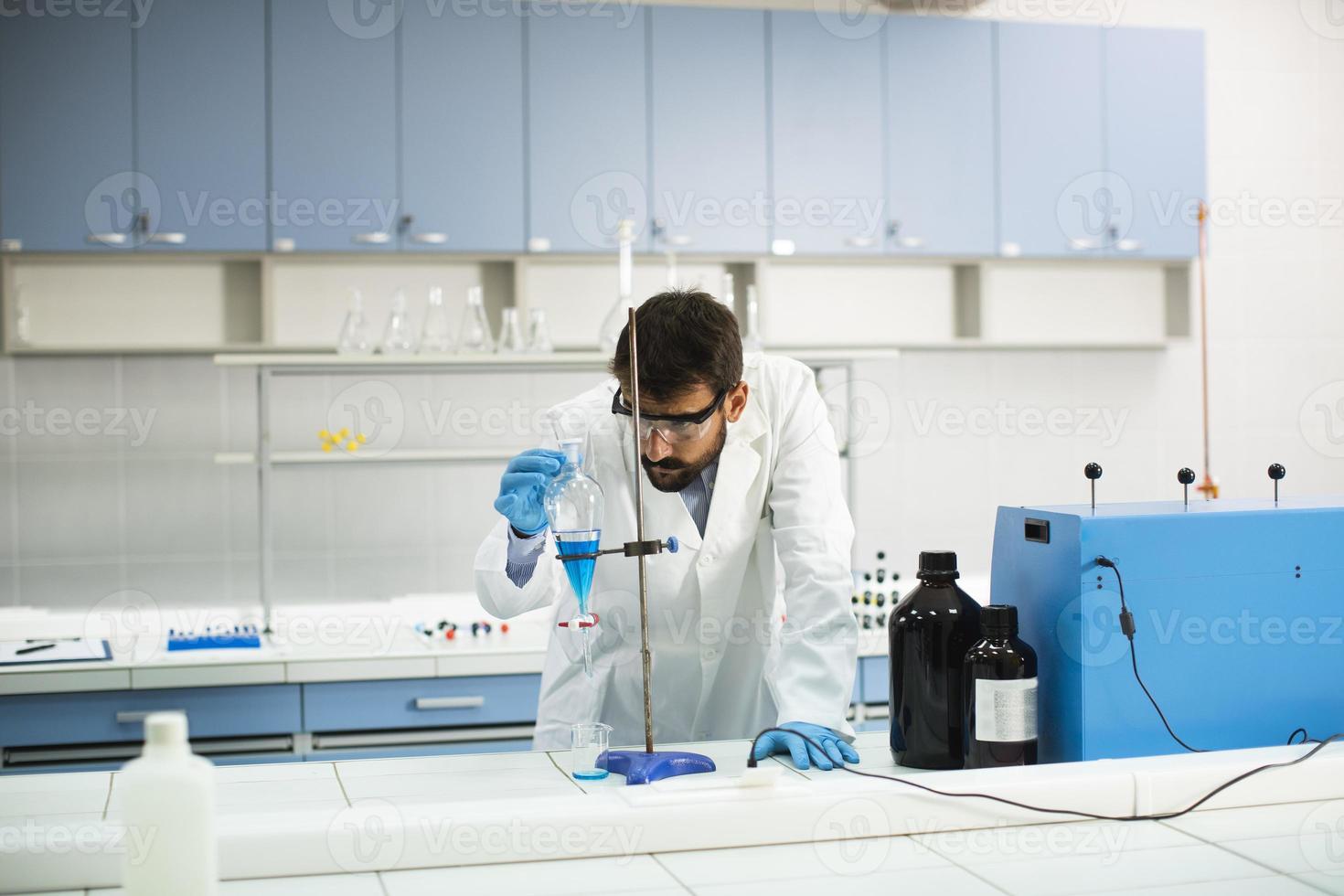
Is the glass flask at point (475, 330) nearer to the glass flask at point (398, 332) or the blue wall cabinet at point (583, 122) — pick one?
the glass flask at point (398, 332)

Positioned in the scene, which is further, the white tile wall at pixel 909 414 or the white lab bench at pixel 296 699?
the white tile wall at pixel 909 414

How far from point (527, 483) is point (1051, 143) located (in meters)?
2.67

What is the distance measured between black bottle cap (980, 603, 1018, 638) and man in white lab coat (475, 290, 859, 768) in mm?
252

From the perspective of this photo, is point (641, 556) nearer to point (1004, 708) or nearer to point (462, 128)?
point (1004, 708)

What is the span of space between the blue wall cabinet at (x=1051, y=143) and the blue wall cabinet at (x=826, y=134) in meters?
0.40

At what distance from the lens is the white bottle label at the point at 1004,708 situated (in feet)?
4.71

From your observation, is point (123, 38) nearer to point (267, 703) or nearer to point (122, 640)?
point (122, 640)

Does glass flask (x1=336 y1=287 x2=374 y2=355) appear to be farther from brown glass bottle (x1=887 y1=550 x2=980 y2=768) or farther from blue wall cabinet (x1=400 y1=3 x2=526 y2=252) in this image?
brown glass bottle (x1=887 y1=550 x2=980 y2=768)

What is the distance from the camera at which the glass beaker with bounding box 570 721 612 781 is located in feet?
4.71

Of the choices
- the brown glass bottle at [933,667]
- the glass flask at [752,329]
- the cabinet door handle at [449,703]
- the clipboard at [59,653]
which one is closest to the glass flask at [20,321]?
the clipboard at [59,653]

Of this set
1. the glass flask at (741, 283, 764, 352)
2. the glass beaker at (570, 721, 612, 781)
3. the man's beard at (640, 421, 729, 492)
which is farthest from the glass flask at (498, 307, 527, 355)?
the glass beaker at (570, 721, 612, 781)

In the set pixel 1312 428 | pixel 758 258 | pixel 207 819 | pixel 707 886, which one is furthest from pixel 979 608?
pixel 1312 428

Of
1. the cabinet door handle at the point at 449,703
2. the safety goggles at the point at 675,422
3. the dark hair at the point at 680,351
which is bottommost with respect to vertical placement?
the cabinet door handle at the point at 449,703

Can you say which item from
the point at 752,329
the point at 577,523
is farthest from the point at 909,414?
the point at 577,523
